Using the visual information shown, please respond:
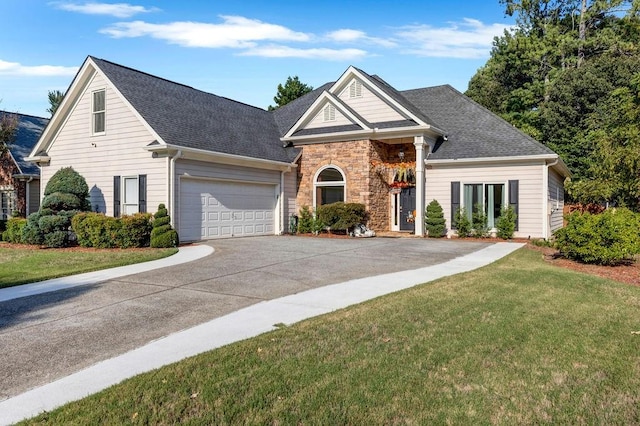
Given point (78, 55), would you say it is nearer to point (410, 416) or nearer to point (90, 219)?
point (90, 219)

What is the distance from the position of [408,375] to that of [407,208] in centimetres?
1645

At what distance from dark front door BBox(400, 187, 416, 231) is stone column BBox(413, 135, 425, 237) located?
1.05 meters

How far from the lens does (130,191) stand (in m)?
16.6

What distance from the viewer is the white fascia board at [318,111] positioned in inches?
752

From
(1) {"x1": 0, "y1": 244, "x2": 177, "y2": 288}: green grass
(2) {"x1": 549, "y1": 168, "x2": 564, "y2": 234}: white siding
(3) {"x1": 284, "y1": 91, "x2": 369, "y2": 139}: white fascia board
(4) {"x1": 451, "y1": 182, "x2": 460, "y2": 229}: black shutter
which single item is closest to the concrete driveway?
(1) {"x1": 0, "y1": 244, "x2": 177, "y2": 288}: green grass

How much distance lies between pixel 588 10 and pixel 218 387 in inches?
1706

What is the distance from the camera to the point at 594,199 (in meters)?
23.1

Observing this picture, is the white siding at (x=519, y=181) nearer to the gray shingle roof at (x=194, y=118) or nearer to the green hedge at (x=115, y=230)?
the gray shingle roof at (x=194, y=118)

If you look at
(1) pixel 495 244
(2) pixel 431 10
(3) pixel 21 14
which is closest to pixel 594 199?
(1) pixel 495 244

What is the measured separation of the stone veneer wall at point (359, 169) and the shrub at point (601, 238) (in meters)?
8.33

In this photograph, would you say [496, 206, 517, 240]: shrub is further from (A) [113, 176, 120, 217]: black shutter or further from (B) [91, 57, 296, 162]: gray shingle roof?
(A) [113, 176, 120, 217]: black shutter

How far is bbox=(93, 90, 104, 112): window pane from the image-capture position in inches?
687

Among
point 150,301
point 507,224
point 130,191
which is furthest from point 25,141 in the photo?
point 507,224

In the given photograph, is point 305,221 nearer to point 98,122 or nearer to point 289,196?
point 289,196
